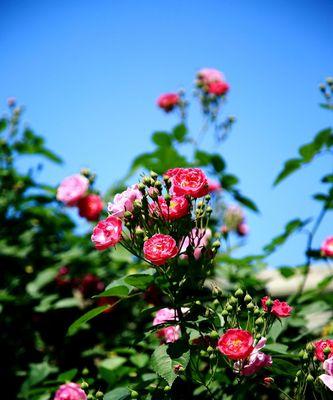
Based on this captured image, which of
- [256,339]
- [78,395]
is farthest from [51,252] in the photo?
[256,339]

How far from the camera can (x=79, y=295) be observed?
3475mm

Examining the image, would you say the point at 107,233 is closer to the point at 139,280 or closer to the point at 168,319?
the point at 139,280

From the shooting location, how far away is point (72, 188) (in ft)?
8.69

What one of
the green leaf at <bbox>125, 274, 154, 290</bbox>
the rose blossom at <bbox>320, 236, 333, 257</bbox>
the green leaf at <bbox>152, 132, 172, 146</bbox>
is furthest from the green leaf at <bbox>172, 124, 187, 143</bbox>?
the green leaf at <bbox>125, 274, 154, 290</bbox>

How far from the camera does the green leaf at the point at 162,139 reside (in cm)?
288

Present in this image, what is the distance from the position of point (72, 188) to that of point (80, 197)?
0.08 meters

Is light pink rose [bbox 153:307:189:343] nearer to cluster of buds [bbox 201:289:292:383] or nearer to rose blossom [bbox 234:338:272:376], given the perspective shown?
cluster of buds [bbox 201:289:292:383]

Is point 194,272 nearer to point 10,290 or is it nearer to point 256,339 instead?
point 256,339

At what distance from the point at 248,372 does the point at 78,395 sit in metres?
0.75

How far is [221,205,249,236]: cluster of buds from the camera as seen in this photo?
411 cm

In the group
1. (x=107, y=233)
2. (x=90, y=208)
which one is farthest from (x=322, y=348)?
(x=90, y=208)

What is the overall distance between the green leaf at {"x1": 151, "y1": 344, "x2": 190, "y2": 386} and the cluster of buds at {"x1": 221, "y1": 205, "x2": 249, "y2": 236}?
7.35 ft

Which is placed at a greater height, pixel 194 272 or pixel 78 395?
pixel 194 272

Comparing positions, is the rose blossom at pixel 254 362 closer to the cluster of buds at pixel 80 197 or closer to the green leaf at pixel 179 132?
the cluster of buds at pixel 80 197
